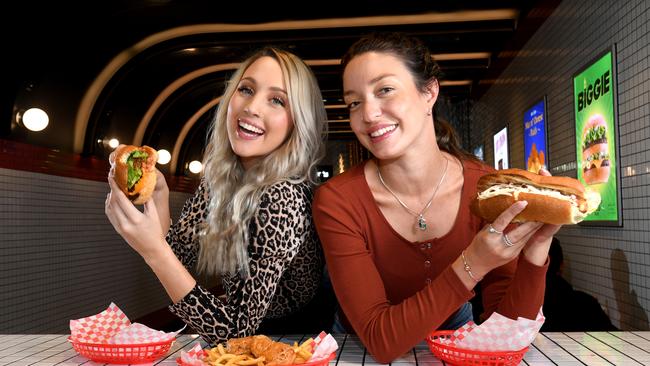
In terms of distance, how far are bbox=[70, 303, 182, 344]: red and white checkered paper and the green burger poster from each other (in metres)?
3.23

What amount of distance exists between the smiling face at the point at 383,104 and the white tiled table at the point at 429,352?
1.86 feet

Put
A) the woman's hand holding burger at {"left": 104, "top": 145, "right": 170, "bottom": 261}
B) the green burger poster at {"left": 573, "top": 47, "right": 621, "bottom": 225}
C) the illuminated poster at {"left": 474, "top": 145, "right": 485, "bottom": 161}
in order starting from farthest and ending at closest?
the illuminated poster at {"left": 474, "top": 145, "right": 485, "bottom": 161}
the green burger poster at {"left": 573, "top": 47, "right": 621, "bottom": 225}
the woman's hand holding burger at {"left": 104, "top": 145, "right": 170, "bottom": 261}

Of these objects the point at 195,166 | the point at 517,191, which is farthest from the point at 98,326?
the point at 195,166

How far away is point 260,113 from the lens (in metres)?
1.86

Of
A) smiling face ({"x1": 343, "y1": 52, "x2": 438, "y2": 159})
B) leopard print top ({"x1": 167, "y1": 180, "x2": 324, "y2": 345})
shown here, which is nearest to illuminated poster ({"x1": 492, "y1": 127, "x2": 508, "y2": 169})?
leopard print top ({"x1": 167, "y1": 180, "x2": 324, "y2": 345})

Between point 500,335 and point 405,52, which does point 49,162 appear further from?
point 500,335

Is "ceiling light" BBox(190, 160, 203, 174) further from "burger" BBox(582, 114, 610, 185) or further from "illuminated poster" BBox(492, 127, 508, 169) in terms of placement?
"burger" BBox(582, 114, 610, 185)

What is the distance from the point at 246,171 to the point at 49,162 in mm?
4047

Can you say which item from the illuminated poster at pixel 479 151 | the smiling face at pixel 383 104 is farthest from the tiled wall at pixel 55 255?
the illuminated poster at pixel 479 151

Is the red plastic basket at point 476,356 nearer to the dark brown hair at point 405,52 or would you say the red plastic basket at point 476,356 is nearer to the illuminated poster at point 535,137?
the dark brown hair at point 405,52

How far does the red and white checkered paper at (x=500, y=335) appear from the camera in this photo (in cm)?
119

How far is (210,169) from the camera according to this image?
6.75ft

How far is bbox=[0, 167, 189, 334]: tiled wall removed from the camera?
467cm

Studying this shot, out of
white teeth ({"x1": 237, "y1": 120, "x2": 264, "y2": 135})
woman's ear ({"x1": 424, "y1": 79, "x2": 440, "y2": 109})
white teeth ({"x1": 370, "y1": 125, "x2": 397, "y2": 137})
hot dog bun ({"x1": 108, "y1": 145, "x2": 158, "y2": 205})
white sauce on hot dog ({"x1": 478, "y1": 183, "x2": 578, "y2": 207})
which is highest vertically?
woman's ear ({"x1": 424, "y1": 79, "x2": 440, "y2": 109})
